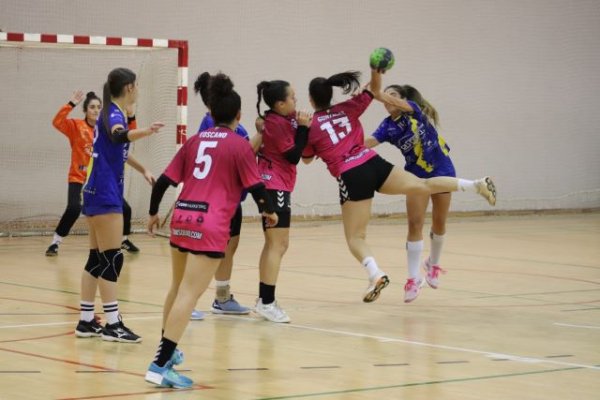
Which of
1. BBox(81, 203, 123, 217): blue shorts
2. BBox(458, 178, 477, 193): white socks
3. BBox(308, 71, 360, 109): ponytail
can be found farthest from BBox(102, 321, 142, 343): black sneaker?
BBox(458, 178, 477, 193): white socks

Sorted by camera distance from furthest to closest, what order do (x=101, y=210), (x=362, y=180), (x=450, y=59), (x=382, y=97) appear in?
(x=450, y=59), (x=382, y=97), (x=362, y=180), (x=101, y=210)

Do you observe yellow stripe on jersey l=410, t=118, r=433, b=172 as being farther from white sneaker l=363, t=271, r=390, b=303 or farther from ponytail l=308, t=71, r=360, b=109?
white sneaker l=363, t=271, r=390, b=303

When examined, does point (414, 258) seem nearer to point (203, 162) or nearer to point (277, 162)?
point (277, 162)

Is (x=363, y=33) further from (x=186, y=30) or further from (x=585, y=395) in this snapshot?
(x=585, y=395)

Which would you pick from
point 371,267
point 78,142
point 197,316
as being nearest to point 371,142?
point 371,267

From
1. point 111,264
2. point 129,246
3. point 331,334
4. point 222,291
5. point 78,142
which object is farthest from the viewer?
point 129,246

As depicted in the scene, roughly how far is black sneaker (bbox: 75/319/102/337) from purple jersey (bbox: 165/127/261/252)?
1848 millimetres

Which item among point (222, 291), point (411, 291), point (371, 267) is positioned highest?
point (371, 267)

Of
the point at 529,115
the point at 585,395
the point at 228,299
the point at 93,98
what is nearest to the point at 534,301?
the point at 228,299

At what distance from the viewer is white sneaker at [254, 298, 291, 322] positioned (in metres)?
8.69

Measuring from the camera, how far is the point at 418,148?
396 inches

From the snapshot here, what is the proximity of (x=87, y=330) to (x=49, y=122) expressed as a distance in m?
8.80

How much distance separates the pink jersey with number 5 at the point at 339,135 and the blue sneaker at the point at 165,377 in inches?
127

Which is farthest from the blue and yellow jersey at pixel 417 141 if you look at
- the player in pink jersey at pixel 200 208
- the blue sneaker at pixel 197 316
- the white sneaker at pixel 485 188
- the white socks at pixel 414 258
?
the player in pink jersey at pixel 200 208
